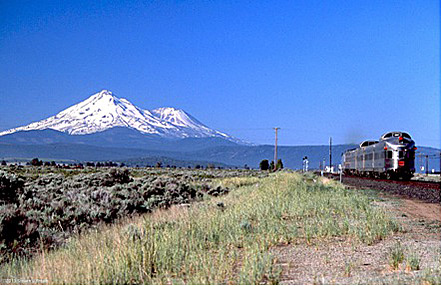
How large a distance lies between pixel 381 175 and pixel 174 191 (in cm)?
2337

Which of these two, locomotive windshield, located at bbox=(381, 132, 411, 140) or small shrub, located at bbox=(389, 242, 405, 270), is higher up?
locomotive windshield, located at bbox=(381, 132, 411, 140)

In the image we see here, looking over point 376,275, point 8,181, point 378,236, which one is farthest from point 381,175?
point 376,275

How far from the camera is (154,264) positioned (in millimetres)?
8367

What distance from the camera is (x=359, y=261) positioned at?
8.50 m

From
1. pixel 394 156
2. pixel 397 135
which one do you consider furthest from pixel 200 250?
pixel 397 135

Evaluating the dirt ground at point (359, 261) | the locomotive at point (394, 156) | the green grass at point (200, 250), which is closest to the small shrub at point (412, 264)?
the dirt ground at point (359, 261)

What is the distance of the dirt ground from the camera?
7.28 meters

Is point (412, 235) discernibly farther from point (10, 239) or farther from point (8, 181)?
point (8, 181)

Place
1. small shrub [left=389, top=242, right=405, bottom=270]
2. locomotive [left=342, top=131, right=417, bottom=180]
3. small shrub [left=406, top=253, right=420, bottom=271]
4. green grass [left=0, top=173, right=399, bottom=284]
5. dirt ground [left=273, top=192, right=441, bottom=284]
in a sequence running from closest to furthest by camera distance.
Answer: dirt ground [left=273, top=192, right=441, bottom=284], green grass [left=0, top=173, right=399, bottom=284], small shrub [left=406, top=253, right=420, bottom=271], small shrub [left=389, top=242, right=405, bottom=270], locomotive [left=342, top=131, right=417, bottom=180]

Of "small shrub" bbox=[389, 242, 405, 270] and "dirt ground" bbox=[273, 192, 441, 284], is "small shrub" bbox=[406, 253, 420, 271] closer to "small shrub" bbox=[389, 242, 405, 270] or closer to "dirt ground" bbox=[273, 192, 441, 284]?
"dirt ground" bbox=[273, 192, 441, 284]

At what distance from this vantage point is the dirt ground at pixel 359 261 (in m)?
7.28

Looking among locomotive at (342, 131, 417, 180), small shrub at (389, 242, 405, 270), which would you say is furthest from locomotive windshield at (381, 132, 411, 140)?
small shrub at (389, 242, 405, 270)

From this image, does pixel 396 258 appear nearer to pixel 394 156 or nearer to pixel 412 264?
pixel 412 264

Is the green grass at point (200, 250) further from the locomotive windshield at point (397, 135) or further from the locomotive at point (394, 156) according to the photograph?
the locomotive windshield at point (397, 135)
